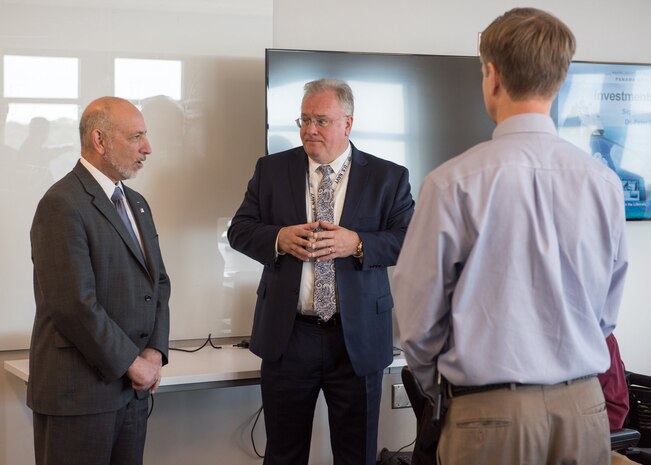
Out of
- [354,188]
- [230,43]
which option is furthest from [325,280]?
[230,43]

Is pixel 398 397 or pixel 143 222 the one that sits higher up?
pixel 143 222

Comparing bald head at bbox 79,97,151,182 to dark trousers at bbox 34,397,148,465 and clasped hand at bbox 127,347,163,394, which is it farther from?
dark trousers at bbox 34,397,148,465

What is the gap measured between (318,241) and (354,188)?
0.99 ft

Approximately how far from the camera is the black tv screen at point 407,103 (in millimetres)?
3377

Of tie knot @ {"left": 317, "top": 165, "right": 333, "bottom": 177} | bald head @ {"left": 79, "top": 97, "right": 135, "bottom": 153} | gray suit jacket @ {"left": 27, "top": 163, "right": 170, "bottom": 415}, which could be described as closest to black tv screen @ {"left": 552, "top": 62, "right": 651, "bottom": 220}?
tie knot @ {"left": 317, "top": 165, "right": 333, "bottom": 177}

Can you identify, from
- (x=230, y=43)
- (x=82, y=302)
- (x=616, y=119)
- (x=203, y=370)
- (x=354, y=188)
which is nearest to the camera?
(x=82, y=302)

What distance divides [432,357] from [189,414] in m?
2.16

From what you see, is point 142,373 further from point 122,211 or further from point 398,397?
point 398,397

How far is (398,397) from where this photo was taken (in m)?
3.83

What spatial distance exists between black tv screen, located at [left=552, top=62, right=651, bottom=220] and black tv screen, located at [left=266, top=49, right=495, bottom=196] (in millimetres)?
663

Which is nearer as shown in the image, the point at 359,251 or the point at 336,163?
the point at 359,251

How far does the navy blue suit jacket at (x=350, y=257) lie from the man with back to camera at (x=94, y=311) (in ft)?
1.37

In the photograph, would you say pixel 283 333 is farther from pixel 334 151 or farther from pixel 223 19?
pixel 223 19

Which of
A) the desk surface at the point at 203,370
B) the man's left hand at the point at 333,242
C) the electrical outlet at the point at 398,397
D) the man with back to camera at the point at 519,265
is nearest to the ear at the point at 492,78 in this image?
the man with back to camera at the point at 519,265
